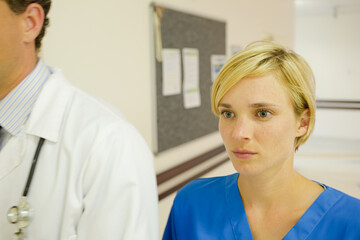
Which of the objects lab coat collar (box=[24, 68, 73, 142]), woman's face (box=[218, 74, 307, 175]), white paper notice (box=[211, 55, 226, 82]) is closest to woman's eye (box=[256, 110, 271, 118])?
woman's face (box=[218, 74, 307, 175])

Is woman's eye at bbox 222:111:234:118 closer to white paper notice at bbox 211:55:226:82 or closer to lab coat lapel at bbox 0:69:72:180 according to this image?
lab coat lapel at bbox 0:69:72:180

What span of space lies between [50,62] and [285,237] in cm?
122

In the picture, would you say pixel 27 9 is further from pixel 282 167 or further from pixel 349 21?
pixel 349 21

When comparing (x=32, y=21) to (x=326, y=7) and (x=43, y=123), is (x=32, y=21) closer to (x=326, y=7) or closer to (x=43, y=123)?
(x=43, y=123)

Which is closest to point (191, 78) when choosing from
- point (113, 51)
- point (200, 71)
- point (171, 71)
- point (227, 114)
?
point (200, 71)

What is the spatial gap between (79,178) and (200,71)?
2.00 metres

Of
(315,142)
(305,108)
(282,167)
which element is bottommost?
(315,142)

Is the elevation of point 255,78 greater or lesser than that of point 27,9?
lesser

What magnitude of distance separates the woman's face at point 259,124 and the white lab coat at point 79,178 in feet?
0.88

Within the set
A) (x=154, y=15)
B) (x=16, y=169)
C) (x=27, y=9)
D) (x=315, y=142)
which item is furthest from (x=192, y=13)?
(x=315, y=142)

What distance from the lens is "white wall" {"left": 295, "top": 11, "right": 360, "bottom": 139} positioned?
6.61 m

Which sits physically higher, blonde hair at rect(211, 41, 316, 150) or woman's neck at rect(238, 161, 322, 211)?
blonde hair at rect(211, 41, 316, 150)

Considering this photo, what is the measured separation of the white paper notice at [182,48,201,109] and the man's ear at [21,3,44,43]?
160 cm

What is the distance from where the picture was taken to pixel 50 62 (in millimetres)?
1553
